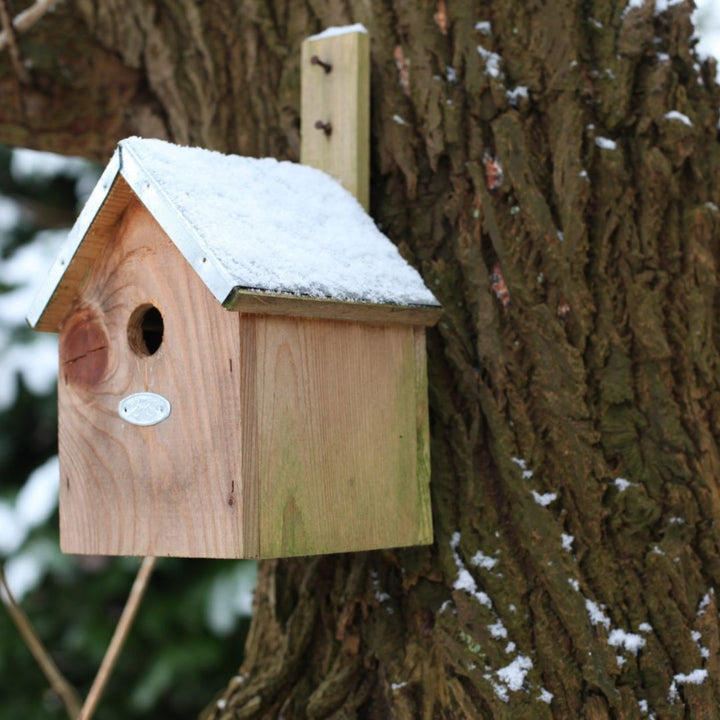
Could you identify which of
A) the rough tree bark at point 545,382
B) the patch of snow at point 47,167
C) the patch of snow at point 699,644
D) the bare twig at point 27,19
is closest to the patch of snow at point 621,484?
the rough tree bark at point 545,382

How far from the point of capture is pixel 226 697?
1793mm

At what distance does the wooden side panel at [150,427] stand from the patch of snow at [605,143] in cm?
71

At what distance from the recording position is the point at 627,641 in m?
1.50

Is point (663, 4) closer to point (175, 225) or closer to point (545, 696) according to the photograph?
point (175, 225)

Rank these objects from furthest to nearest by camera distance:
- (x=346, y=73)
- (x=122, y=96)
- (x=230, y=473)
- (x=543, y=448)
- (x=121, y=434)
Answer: (x=122, y=96), (x=346, y=73), (x=543, y=448), (x=121, y=434), (x=230, y=473)

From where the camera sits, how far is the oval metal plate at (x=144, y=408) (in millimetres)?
1399

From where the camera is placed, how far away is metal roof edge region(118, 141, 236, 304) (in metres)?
1.27

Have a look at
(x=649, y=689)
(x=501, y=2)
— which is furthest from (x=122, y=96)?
(x=649, y=689)

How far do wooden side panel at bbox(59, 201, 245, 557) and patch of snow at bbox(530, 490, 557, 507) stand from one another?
0.51 meters

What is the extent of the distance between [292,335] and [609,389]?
54 cm

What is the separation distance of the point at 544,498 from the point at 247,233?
629mm

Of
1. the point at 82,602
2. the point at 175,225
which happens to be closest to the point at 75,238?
the point at 175,225

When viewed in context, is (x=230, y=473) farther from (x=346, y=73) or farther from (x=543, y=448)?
(x=346, y=73)

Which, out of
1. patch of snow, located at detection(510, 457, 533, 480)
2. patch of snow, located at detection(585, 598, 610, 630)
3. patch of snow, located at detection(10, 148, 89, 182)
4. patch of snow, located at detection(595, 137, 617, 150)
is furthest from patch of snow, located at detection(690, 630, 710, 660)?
patch of snow, located at detection(10, 148, 89, 182)
